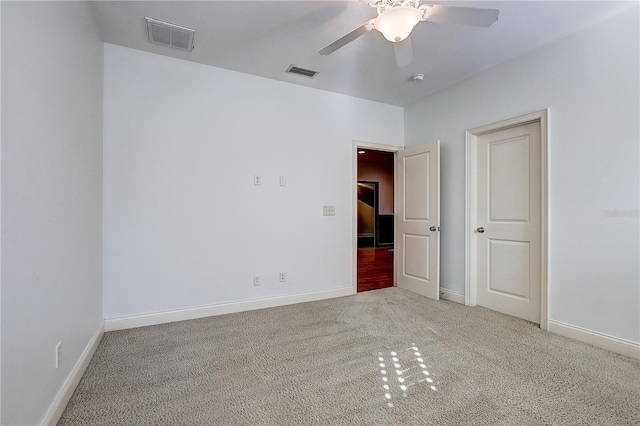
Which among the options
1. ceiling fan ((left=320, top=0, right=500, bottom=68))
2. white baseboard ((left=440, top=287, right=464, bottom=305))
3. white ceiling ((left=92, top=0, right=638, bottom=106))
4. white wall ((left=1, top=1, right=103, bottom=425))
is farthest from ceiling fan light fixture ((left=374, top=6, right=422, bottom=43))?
white baseboard ((left=440, top=287, right=464, bottom=305))

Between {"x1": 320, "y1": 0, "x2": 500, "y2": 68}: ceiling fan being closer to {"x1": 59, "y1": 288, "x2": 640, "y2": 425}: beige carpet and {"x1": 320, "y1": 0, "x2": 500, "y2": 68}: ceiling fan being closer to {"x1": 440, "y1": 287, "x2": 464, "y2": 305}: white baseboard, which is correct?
{"x1": 59, "y1": 288, "x2": 640, "y2": 425}: beige carpet

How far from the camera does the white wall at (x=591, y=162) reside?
214 cm

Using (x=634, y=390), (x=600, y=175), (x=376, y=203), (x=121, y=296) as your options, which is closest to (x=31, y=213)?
(x=121, y=296)

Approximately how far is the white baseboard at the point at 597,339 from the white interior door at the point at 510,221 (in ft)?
0.73

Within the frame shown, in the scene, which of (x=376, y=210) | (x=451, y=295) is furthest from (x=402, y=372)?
(x=376, y=210)

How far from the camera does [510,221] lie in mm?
2988

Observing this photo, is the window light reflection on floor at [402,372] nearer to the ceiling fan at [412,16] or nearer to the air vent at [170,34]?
the ceiling fan at [412,16]

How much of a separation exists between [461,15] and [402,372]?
2.30 meters

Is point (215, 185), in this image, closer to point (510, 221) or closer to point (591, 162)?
point (510, 221)

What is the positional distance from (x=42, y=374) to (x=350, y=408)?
1.51m

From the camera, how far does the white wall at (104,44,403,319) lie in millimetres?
2637

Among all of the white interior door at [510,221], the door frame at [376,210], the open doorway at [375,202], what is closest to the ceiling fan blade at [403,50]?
the white interior door at [510,221]

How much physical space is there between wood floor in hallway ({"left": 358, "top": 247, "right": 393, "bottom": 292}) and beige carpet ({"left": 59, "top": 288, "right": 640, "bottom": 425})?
144cm

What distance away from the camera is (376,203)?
848 centimetres
